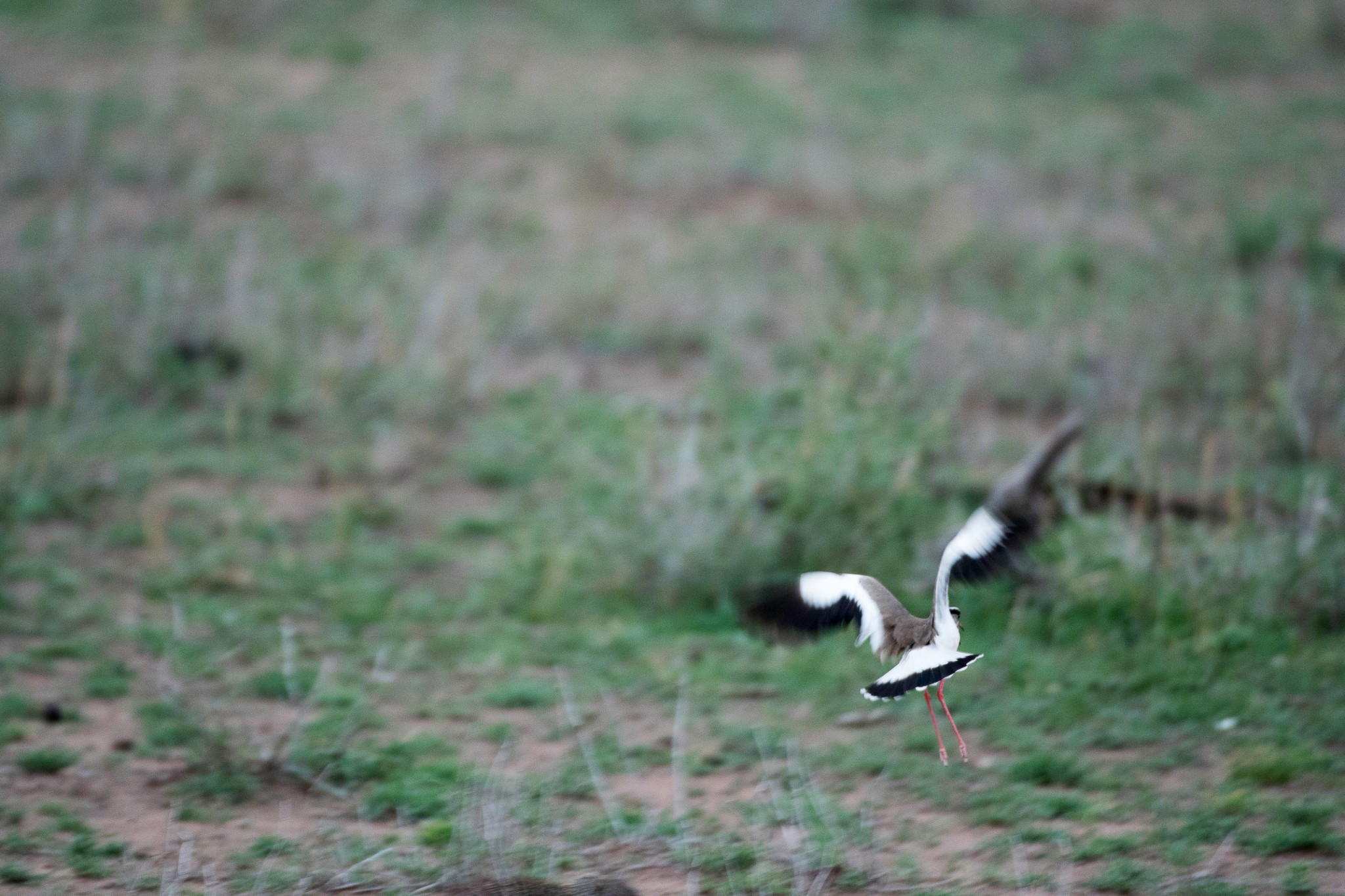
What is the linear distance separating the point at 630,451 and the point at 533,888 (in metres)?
3.44

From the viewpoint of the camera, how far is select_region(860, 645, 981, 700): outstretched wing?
3215mm

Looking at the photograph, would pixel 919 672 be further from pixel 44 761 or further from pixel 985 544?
pixel 44 761

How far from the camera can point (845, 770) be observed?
4.25 m

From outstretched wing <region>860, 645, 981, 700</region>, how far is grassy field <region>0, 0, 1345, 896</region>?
1.31 feet

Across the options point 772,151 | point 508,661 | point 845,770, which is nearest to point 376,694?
point 508,661

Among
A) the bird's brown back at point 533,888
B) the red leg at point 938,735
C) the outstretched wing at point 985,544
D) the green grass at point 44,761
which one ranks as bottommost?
the bird's brown back at point 533,888

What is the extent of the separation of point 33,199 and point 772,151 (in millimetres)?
5804

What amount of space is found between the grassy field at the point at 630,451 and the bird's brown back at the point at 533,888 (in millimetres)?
67

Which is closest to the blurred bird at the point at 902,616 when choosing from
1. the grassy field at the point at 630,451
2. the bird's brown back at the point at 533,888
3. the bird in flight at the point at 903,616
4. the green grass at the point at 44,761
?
the bird in flight at the point at 903,616

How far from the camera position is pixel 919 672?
330 cm

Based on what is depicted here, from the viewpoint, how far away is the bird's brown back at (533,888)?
3.38 m

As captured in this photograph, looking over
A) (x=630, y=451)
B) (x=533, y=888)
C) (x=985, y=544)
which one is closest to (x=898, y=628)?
(x=985, y=544)

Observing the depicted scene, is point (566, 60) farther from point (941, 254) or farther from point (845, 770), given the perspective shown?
point (845, 770)

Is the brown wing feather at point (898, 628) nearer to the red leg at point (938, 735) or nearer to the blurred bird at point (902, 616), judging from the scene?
the blurred bird at point (902, 616)
